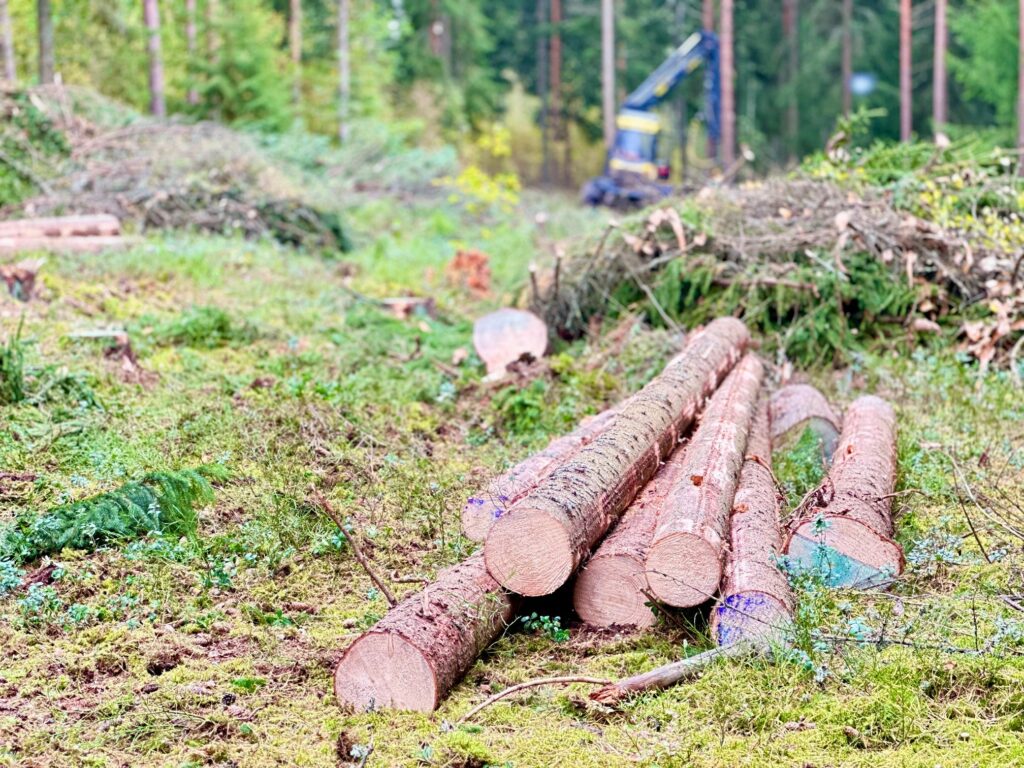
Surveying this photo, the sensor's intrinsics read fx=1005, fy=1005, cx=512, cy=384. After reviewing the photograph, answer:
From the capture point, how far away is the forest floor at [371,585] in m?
3.56

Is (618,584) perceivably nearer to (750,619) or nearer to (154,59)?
(750,619)

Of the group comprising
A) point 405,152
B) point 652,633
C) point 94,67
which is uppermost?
point 94,67

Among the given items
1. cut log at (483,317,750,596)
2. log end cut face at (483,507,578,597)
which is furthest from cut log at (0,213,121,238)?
log end cut face at (483,507,578,597)

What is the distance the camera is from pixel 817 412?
6.75 meters

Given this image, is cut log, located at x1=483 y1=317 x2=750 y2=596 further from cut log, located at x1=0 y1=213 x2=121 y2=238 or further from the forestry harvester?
the forestry harvester

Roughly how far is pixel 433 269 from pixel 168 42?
15450 millimetres

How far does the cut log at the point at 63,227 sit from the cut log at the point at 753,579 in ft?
29.6

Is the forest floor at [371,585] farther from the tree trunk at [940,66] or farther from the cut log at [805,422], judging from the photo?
the tree trunk at [940,66]

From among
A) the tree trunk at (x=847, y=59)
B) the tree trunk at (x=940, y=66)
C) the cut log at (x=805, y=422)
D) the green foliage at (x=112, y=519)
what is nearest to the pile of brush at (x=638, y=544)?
the cut log at (x=805, y=422)

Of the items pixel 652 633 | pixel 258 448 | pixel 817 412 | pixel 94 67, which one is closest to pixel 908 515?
pixel 817 412

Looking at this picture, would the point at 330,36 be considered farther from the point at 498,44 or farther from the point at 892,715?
the point at 892,715

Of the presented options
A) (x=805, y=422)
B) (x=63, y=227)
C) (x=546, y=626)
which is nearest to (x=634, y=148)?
(x=63, y=227)

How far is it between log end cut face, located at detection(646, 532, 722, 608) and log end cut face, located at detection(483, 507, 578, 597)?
0.36 meters

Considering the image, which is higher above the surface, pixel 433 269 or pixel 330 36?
pixel 330 36
